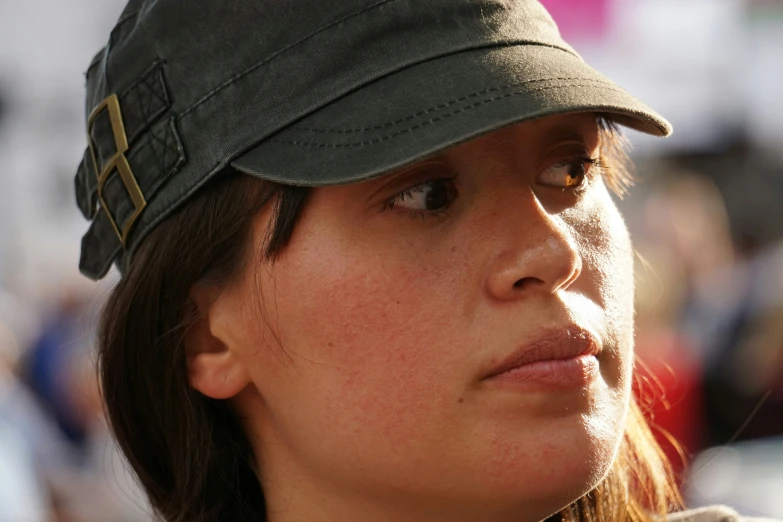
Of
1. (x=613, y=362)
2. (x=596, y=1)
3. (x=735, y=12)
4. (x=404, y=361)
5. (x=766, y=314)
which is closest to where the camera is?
(x=404, y=361)

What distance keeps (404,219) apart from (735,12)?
7.97 meters

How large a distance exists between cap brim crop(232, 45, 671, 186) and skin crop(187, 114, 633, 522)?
0.09 metres

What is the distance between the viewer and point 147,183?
175 cm

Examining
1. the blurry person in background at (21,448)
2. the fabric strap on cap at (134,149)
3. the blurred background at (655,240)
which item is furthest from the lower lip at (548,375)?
the blurry person in background at (21,448)

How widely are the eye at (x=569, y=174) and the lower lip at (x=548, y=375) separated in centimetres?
33

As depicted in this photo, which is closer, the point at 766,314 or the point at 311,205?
the point at 311,205

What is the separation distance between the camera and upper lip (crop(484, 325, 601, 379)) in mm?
1503

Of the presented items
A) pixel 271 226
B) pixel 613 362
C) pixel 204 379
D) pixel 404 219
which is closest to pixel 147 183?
pixel 271 226

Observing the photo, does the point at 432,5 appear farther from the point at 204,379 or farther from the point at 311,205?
the point at 204,379

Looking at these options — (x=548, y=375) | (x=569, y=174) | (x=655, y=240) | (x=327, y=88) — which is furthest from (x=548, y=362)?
(x=655, y=240)

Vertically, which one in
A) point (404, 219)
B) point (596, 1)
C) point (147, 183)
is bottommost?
point (404, 219)

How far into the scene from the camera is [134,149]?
1773 millimetres

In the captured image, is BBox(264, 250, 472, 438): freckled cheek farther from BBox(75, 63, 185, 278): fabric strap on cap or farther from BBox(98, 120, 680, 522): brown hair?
BBox(75, 63, 185, 278): fabric strap on cap

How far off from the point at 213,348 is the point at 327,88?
1.93 feet
